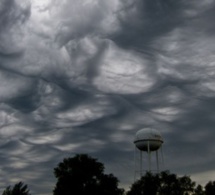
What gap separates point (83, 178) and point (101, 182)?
13.2 ft

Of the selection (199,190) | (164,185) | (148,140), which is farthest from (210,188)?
(148,140)

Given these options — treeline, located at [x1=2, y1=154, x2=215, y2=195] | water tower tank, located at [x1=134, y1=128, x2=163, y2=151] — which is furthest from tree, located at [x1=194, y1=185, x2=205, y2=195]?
water tower tank, located at [x1=134, y1=128, x2=163, y2=151]

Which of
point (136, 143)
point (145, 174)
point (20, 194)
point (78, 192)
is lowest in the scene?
point (20, 194)

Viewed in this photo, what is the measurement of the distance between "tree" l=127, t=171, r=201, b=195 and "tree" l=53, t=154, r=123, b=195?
5.21m

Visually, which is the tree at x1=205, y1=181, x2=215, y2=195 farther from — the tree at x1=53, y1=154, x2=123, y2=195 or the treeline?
the tree at x1=53, y1=154, x2=123, y2=195

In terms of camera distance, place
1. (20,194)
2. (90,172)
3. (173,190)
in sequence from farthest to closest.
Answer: (90,172) < (173,190) < (20,194)

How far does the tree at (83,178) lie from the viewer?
266ft

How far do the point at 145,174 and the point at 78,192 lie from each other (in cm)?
1494

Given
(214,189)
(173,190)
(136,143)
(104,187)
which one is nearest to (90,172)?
(104,187)

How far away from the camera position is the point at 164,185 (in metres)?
79.5

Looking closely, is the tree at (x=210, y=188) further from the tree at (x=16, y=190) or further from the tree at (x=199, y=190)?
the tree at (x=16, y=190)

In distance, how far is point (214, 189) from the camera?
261ft

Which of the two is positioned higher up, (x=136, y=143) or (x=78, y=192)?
(x=136, y=143)

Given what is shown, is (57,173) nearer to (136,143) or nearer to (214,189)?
(136,143)
